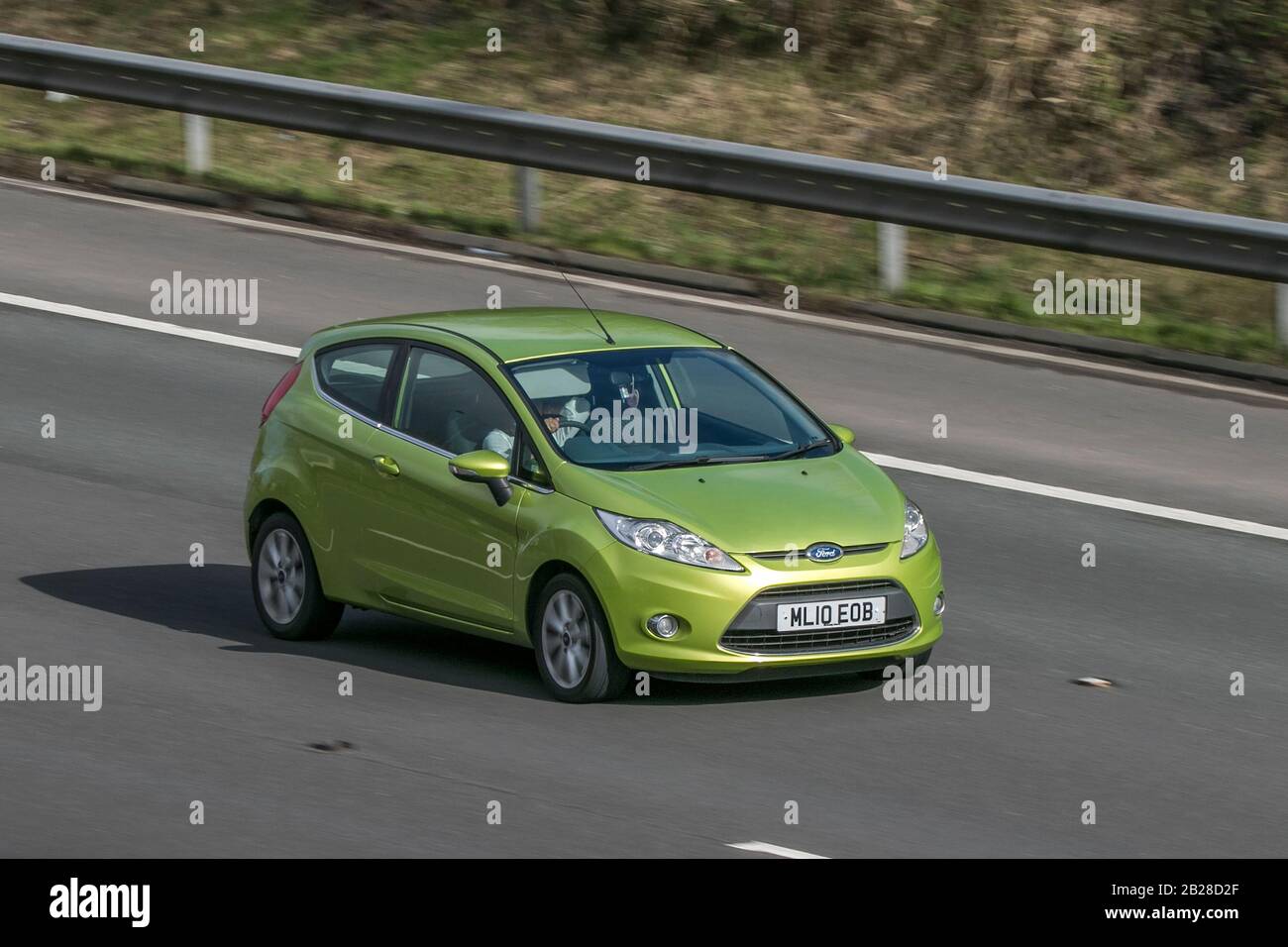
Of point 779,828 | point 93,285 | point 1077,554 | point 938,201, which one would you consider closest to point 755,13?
point 938,201

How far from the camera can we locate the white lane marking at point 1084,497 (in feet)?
43.0

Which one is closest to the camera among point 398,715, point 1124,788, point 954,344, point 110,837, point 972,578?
point 110,837

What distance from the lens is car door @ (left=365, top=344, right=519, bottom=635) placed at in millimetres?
10242

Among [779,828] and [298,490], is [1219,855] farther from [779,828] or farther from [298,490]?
[298,490]

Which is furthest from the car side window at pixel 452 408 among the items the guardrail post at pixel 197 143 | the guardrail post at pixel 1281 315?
the guardrail post at pixel 197 143

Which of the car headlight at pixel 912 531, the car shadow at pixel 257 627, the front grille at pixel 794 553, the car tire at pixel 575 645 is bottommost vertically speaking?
the car shadow at pixel 257 627

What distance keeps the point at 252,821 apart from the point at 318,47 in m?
16.9

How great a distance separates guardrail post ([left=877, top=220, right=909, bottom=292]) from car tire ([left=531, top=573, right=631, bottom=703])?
→ 848 centimetres

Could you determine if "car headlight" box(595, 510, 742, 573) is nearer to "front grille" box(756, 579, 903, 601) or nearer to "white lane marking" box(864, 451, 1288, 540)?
"front grille" box(756, 579, 903, 601)

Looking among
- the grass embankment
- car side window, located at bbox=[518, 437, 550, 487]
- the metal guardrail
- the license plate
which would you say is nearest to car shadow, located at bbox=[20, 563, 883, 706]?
the license plate

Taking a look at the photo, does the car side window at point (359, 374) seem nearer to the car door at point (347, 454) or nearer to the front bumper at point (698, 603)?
the car door at point (347, 454)

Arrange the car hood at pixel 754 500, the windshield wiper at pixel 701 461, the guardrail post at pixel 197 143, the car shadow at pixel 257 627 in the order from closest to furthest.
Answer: the car hood at pixel 754 500, the windshield wiper at pixel 701 461, the car shadow at pixel 257 627, the guardrail post at pixel 197 143

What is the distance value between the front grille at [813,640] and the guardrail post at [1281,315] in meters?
7.58

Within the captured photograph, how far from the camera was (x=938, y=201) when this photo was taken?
57.7ft
